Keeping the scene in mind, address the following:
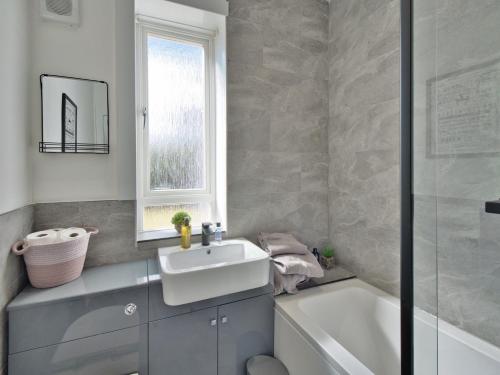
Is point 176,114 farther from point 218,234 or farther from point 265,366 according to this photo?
point 265,366

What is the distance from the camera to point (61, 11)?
1267 millimetres

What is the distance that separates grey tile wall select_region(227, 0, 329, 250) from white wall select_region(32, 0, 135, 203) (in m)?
0.64

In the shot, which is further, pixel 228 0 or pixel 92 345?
pixel 228 0

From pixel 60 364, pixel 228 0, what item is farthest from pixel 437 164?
pixel 228 0

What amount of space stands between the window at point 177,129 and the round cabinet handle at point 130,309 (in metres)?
0.48

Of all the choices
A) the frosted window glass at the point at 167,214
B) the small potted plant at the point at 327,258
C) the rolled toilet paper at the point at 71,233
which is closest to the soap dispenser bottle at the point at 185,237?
the frosted window glass at the point at 167,214

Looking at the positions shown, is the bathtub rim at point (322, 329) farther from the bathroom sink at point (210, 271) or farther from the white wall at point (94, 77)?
the white wall at point (94, 77)

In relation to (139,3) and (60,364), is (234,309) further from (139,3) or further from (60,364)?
(139,3)

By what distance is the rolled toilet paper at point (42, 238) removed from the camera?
3.62ft

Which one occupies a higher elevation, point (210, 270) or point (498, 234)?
point (498, 234)

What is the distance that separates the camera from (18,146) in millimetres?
1107

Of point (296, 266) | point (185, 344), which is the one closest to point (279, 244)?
point (296, 266)

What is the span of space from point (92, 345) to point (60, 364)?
129mm

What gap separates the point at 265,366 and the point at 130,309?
0.78 metres
